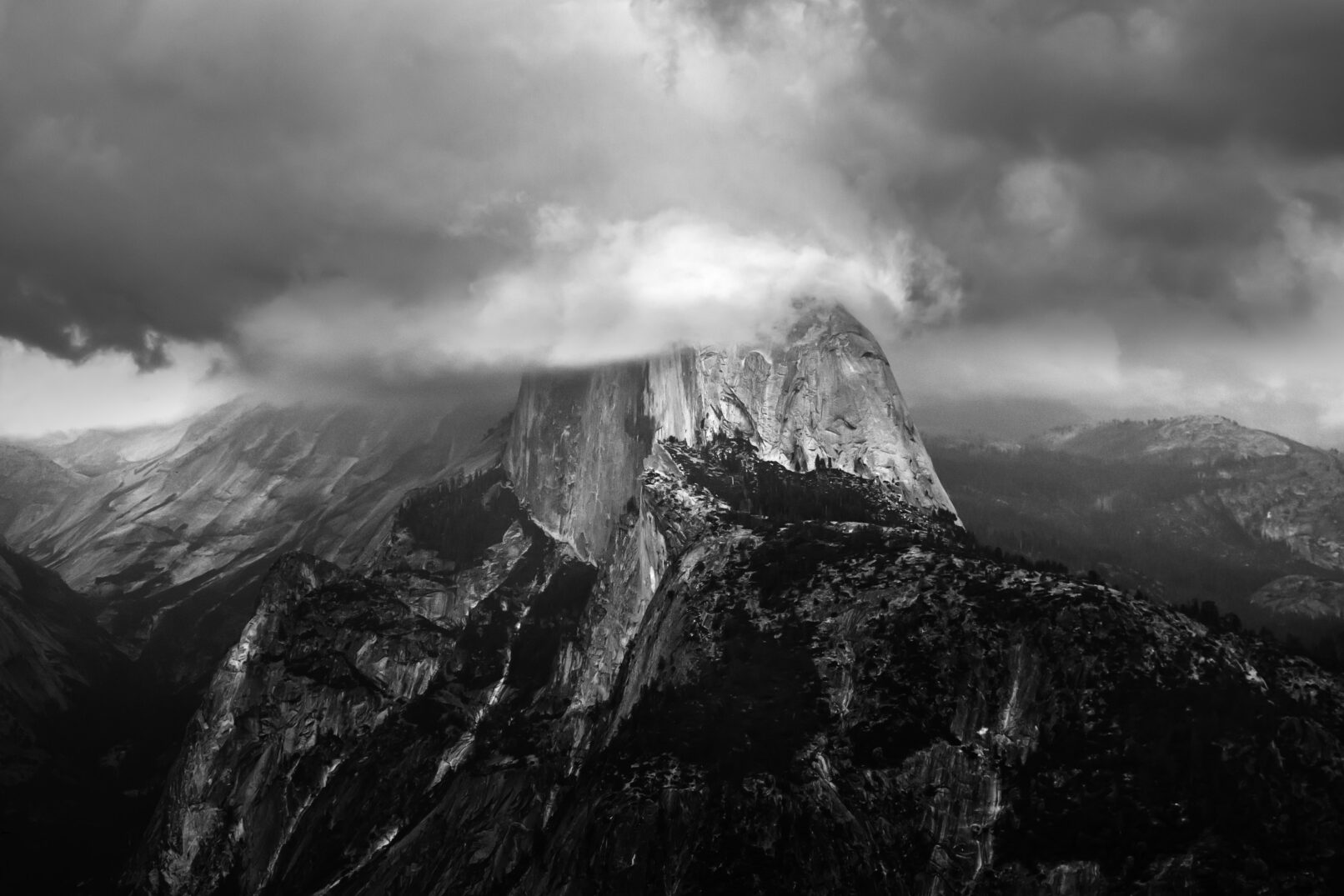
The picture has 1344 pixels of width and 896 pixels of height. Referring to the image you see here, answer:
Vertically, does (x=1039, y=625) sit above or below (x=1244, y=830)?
above

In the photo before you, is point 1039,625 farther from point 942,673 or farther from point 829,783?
point 829,783

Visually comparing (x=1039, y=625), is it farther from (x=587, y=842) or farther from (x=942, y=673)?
(x=587, y=842)

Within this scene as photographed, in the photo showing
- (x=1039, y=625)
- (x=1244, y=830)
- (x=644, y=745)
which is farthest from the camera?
(x=644, y=745)

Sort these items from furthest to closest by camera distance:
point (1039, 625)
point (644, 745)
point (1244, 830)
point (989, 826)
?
1. point (644, 745)
2. point (1039, 625)
3. point (989, 826)
4. point (1244, 830)

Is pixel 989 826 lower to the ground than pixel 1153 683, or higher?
lower

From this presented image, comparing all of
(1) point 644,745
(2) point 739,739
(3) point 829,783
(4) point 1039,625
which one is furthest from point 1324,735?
(1) point 644,745

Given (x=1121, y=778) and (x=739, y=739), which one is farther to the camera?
(x=739, y=739)

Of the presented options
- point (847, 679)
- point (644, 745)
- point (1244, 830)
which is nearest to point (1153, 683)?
point (1244, 830)

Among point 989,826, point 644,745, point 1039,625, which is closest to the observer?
point 989,826

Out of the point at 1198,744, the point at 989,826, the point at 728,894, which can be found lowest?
the point at 728,894
